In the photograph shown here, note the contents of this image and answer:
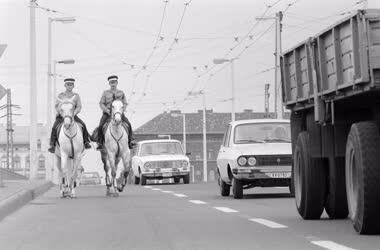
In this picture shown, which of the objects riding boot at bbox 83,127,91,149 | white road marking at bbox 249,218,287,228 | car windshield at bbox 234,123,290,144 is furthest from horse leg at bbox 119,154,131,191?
white road marking at bbox 249,218,287,228

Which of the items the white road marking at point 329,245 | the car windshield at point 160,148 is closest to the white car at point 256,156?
the white road marking at point 329,245

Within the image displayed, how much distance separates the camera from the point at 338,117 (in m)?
11.6

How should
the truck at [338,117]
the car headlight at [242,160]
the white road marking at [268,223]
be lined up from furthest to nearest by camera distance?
the car headlight at [242,160] < the white road marking at [268,223] < the truck at [338,117]

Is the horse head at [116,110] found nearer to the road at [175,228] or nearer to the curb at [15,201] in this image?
Result: the curb at [15,201]

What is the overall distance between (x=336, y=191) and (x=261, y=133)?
800 cm

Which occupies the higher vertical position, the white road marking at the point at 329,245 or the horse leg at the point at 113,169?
the horse leg at the point at 113,169

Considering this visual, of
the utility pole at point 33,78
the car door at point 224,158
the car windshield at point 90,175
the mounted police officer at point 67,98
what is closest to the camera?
the car door at point 224,158

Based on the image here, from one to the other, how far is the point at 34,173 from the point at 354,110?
25109mm

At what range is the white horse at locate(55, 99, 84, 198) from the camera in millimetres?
20891

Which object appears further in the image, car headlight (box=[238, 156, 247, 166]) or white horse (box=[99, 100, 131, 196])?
white horse (box=[99, 100, 131, 196])

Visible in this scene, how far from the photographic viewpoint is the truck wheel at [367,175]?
983 cm

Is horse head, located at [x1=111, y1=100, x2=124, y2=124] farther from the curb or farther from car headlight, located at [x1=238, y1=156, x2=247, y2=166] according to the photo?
car headlight, located at [x1=238, y1=156, x2=247, y2=166]

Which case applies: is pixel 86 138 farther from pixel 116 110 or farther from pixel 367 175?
pixel 367 175

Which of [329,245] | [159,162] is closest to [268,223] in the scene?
[329,245]
